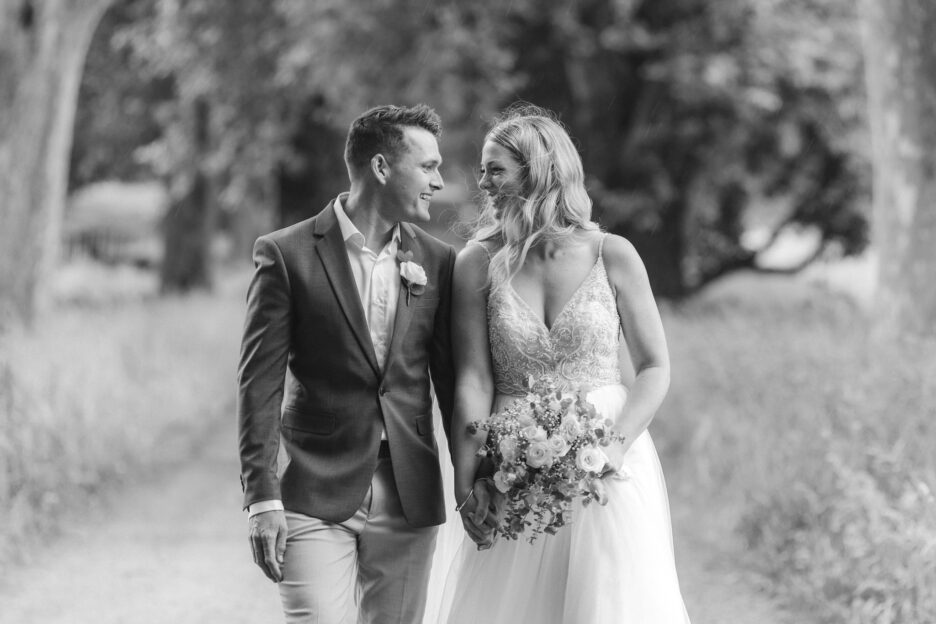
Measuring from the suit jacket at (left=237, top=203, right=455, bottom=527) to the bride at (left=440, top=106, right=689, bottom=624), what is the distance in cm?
18

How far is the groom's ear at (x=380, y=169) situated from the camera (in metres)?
3.77

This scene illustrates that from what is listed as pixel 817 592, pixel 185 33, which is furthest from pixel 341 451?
pixel 185 33

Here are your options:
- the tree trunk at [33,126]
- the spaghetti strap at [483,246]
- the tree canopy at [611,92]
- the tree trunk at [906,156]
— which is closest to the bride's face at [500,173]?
the spaghetti strap at [483,246]

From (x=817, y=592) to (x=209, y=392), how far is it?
8.20 meters

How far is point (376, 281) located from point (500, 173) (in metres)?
0.54

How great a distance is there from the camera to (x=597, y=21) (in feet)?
56.6

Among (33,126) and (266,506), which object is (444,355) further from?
(33,126)

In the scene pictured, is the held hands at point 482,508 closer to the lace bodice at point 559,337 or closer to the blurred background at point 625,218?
the lace bodice at point 559,337

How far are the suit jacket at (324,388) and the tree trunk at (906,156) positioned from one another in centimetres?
733

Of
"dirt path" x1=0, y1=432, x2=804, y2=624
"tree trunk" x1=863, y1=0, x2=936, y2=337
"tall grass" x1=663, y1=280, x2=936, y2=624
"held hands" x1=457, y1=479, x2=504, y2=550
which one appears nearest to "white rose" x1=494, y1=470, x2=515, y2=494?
"held hands" x1=457, y1=479, x2=504, y2=550

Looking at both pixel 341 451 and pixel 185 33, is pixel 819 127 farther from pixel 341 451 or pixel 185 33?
pixel 341 451

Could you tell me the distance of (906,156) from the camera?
1049 cm

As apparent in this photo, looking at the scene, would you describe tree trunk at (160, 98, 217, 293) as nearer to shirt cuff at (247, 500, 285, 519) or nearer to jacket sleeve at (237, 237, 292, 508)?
jacket sleeve at (237, 237, 292, 508)

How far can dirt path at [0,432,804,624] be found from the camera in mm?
6352
